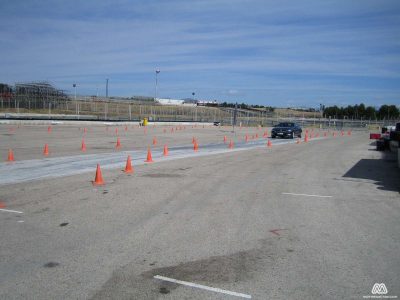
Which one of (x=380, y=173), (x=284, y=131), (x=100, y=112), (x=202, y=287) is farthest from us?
(x=100, y=112)

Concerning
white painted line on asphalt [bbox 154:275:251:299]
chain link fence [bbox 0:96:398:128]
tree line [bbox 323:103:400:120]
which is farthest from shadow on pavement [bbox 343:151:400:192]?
tree line [bbox 323:103:400:120]

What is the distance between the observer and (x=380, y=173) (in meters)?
16.5

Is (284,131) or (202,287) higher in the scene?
(284,131)

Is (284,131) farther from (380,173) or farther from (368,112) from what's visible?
(368,112)

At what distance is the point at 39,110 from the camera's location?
68.3 meters

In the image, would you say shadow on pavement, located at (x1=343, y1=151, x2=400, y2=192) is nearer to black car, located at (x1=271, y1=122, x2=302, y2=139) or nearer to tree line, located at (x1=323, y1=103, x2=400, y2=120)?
black car, located at (x1=271, y1=122, x2=302, y2=139)

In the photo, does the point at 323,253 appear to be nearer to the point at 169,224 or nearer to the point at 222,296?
the point at 222,296

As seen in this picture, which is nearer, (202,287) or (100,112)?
(202,287)

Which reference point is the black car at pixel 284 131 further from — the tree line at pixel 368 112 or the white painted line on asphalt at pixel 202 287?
the tree line at pixel 368 112

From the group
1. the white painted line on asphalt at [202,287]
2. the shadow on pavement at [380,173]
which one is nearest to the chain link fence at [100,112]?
the shadow on pavement at [380,173]

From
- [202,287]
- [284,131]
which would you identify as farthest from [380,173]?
[284,131]

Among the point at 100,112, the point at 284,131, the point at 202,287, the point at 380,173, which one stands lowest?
the point at 380,173

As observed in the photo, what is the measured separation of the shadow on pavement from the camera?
1352 cm

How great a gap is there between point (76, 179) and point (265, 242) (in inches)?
311
